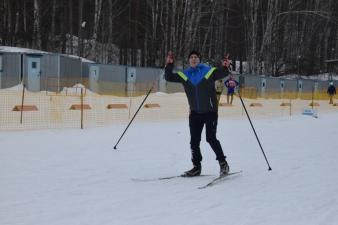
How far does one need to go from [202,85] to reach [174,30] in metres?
25.9

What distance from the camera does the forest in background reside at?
109 ft

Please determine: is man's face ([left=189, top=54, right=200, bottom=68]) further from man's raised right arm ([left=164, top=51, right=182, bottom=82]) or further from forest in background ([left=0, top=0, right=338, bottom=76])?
forest in background ([left=0, top=0, right=338, bottom=76])

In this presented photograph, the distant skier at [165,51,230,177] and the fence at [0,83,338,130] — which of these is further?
the fence at [0,83,338,130]

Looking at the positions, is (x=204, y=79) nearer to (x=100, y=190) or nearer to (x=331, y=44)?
(x=100, y=190)

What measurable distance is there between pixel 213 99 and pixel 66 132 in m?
6.10

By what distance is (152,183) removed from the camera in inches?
259

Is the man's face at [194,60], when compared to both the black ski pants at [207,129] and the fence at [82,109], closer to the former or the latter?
the black ski pants at [207,129]

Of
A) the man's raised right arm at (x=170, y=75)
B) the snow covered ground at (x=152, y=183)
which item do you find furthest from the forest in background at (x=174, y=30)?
the man's raised right arm at (x=170, y=75)

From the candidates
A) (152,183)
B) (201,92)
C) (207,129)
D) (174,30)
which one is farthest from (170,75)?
(174,30)

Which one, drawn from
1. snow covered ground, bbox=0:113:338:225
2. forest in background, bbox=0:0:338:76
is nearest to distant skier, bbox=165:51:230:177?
snow covered ground, bbox=0:113:338:225

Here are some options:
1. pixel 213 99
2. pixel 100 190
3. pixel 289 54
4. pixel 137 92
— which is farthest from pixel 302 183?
pixel 289 54

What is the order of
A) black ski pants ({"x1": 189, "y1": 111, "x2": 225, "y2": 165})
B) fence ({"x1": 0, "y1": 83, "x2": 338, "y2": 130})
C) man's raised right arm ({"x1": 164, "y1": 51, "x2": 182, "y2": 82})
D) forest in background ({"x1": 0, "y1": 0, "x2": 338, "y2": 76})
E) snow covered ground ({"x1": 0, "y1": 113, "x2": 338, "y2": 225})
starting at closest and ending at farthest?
snow covered ground ({"x1": 0, "y1": 113, "x2": 338, "y2": 225}), black ski pants ({"x1": 189, "y1": 111, "x2": 225, "y2": 165}), man's raised right arm ({"x1": 164, "y1": 51, "x2": 182, "y2": 82}), fence ({"x1": 0, "y1": 83, "x2": 338, "y2": 130}), forest in background ({"x1": 0, "y1": 0, "x2": 338, "y2": 76})

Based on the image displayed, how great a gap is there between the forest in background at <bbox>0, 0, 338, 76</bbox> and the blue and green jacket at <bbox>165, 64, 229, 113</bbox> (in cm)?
2501

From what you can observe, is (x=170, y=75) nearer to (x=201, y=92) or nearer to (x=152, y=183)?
(x=201, y=92)
